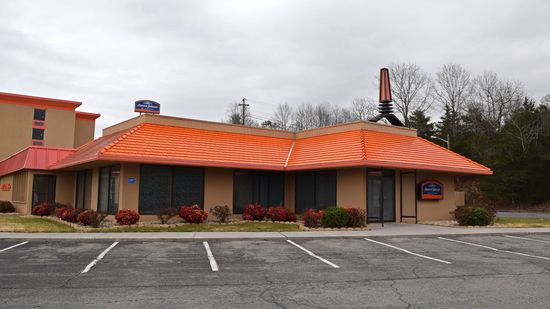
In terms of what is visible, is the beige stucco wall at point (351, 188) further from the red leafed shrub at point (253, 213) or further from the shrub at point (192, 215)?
the shrub at point (192, 215)

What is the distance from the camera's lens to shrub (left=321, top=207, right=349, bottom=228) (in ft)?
62.4

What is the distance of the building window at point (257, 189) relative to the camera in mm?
23781

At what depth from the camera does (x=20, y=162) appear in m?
28.8

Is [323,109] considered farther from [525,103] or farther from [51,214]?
[51,214]

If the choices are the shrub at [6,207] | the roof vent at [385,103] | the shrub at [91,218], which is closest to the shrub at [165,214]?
the shrub at [91,218]

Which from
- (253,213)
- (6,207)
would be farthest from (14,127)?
(253,213)

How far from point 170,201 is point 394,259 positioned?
1262cm

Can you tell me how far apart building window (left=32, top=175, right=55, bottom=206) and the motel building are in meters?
0.05

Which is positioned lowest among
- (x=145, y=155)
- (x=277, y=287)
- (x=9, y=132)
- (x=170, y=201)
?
(x=277, y=287)

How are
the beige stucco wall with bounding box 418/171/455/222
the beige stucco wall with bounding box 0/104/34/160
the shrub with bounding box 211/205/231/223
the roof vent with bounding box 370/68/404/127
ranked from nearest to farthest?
1. the shrub with bounding box 211/205/231/223
2. the beige stucco wall with bounding box 418/171/455/222
3. the roof vent with bounding box 370/68/404/127
4. the beige stucco wall with bounding box 0/104/34/160

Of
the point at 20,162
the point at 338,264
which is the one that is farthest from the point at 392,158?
the point at 20,162

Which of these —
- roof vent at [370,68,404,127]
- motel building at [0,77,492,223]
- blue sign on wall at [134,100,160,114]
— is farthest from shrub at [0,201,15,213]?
roof vent at [370,68,404,127]

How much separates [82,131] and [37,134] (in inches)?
337

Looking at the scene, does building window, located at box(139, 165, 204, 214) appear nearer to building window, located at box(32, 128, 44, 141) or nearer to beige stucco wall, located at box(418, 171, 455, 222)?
beige stucco wall, located at box(418, 171, 455, 222)
